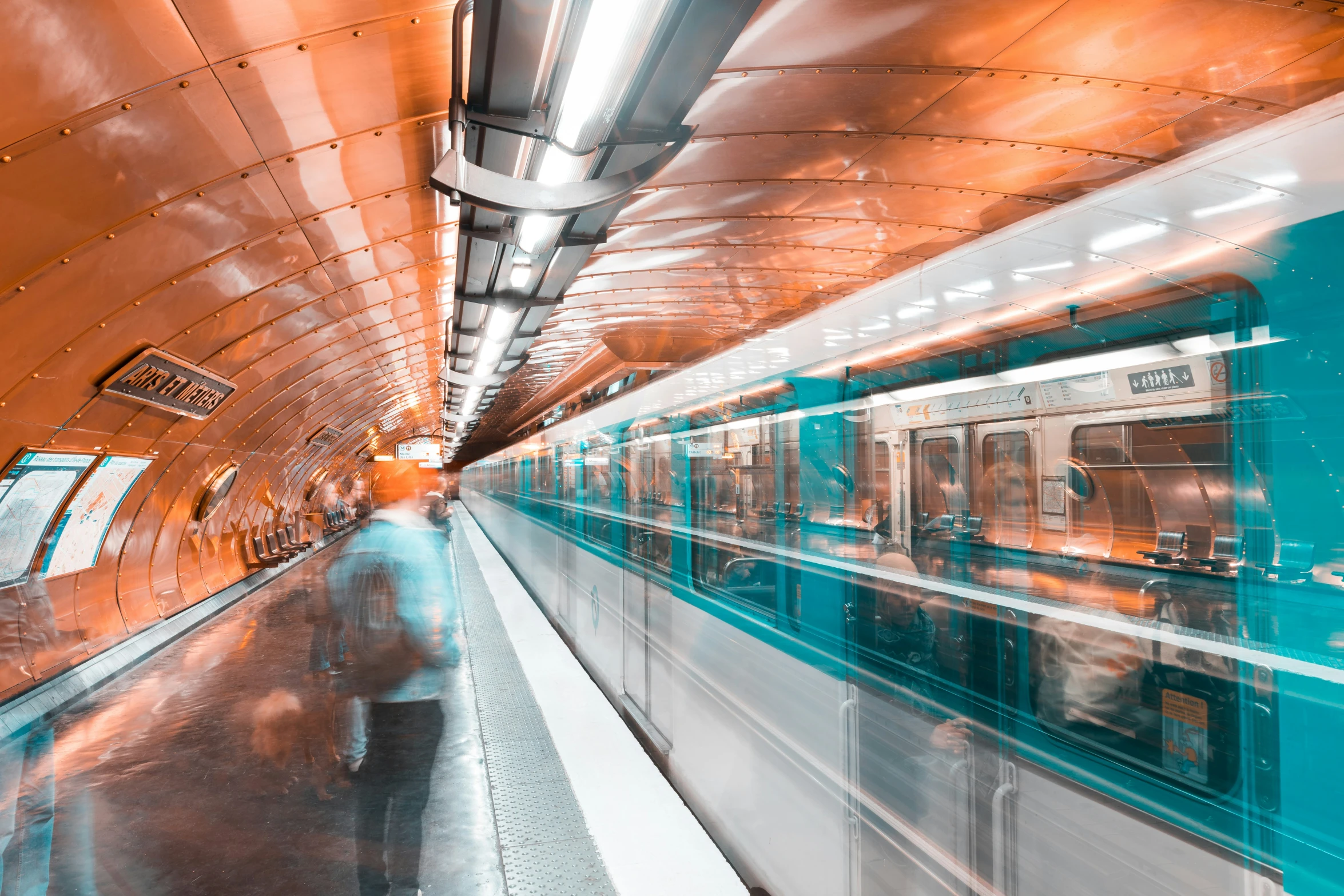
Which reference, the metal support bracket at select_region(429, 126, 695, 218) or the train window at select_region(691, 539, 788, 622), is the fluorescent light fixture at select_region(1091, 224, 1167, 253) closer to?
the metal support bracket at select_region(429, 126, 695, 218)

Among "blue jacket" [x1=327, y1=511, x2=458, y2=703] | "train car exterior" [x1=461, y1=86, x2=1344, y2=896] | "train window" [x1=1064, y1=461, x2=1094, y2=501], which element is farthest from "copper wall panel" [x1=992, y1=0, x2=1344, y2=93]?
"blue jacket" [x1=327, y1=511, x2=458, y2=703]

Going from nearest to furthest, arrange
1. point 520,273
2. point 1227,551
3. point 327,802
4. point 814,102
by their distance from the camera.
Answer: point 1227,551
point 814,102
point 327,802
point 520,273

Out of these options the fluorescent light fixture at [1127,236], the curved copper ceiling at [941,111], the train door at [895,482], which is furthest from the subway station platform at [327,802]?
the fluorescent light fixture at [1127,236]

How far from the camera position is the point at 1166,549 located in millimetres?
2375

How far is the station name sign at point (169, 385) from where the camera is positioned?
215 inches

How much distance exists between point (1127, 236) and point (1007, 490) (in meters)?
0.84

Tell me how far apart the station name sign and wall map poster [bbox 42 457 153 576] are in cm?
82

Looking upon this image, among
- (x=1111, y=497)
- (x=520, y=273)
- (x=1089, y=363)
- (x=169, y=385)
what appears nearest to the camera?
(x=1089, y=363)

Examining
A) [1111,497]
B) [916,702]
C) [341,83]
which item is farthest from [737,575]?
[341,83]

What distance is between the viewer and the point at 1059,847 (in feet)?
6.17

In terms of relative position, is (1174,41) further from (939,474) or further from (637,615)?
(637,615)

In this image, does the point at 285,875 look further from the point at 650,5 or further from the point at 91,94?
the point at 650,5

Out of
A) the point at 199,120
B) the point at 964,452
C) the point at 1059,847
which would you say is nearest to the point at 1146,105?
the point at 964,452

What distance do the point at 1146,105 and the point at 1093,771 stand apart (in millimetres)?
3064
